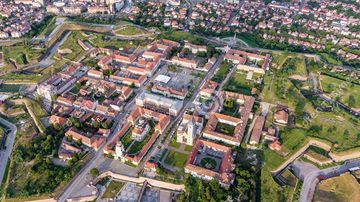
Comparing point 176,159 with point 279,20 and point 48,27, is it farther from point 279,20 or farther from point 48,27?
point 279,20

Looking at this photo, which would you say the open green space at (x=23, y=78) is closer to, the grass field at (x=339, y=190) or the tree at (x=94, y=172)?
the tree at (x=94, y=172)

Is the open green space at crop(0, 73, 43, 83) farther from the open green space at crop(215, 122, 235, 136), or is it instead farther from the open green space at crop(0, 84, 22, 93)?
the open green space at crop(215, 122, 235, 136)

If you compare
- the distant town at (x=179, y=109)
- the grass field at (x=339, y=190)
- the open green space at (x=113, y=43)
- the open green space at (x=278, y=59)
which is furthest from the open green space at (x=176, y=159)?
the open green space at (x=113, y=43)

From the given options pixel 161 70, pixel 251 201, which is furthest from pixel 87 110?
pixel 251 201

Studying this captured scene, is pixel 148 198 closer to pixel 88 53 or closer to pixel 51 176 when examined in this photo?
pixel 51 176

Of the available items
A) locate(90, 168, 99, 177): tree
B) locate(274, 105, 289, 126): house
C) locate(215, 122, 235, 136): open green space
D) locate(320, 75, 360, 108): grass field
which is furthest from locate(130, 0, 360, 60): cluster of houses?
locate(90, 168, 99, 177): tree

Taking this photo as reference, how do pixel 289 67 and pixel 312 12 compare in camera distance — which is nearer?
pixel 289 67

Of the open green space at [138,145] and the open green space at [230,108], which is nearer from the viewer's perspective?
the open green space at [138,145]
